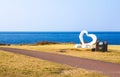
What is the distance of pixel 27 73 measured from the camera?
1705cm

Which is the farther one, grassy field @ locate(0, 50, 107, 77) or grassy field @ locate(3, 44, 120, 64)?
grassy field @ locate(3, 44, 120, 64)

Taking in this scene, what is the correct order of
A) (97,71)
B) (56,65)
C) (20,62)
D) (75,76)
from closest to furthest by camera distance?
(75,76), (97,71), (56,65), (20,62)

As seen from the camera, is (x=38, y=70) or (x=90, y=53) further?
(x=90, y=53)

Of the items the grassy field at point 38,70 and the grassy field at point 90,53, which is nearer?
the grassy field at point 38,70

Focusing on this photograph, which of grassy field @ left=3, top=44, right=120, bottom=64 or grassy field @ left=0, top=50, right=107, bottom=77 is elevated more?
grassy field @ left=0, top=50, right=107, bottom=77

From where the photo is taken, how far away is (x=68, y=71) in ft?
57.5

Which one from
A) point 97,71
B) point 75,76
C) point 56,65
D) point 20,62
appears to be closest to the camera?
point 75,76

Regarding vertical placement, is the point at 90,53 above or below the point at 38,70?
below

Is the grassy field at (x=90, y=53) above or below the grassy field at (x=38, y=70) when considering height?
below

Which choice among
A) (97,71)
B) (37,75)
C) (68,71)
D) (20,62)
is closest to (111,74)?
(97,71)

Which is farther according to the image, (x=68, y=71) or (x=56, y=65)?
(x=56, y=65)

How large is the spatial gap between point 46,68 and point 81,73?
87.3 inches

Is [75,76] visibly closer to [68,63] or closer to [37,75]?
[37,75]

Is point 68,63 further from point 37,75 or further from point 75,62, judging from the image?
point 37,75
